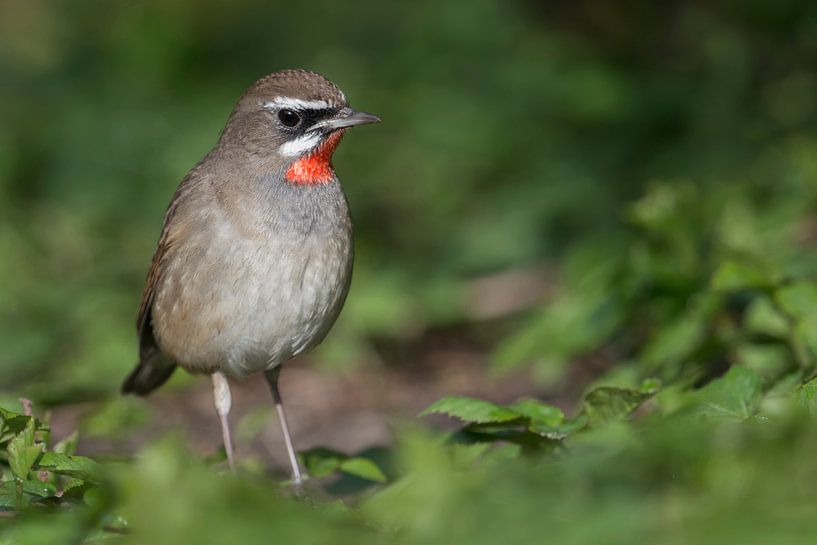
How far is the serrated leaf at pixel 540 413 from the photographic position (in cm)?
441

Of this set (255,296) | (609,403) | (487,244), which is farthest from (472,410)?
(487,244)

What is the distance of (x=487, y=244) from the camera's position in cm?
974

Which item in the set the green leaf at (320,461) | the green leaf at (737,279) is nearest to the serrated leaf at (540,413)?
the green leaf at (320,461)

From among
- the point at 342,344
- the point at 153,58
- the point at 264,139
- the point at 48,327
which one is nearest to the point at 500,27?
the point at 153,58

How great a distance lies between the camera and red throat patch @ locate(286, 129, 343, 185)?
18.0 feet

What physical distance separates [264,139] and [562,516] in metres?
3.27

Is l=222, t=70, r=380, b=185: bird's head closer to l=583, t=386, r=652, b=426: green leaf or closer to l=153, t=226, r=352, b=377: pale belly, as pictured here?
l=153, t=226, r=352, b=377: pale belly

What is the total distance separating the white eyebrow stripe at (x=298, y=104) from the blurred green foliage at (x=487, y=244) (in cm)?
161

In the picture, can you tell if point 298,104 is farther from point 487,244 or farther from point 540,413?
point 487,244

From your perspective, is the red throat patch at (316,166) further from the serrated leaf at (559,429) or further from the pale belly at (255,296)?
the serrated leaf at (559,429)

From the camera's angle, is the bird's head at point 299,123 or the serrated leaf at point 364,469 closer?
the serrated leaf at point 364,469

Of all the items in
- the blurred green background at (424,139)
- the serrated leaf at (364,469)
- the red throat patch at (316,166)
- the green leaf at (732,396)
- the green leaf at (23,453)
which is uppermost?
the blurred green background at (424,139)

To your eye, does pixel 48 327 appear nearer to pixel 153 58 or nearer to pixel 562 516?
pixel 153 58

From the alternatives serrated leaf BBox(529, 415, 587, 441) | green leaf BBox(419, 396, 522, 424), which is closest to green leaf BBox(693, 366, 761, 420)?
serrated leaf BBox(529, 415, 587, 441)
